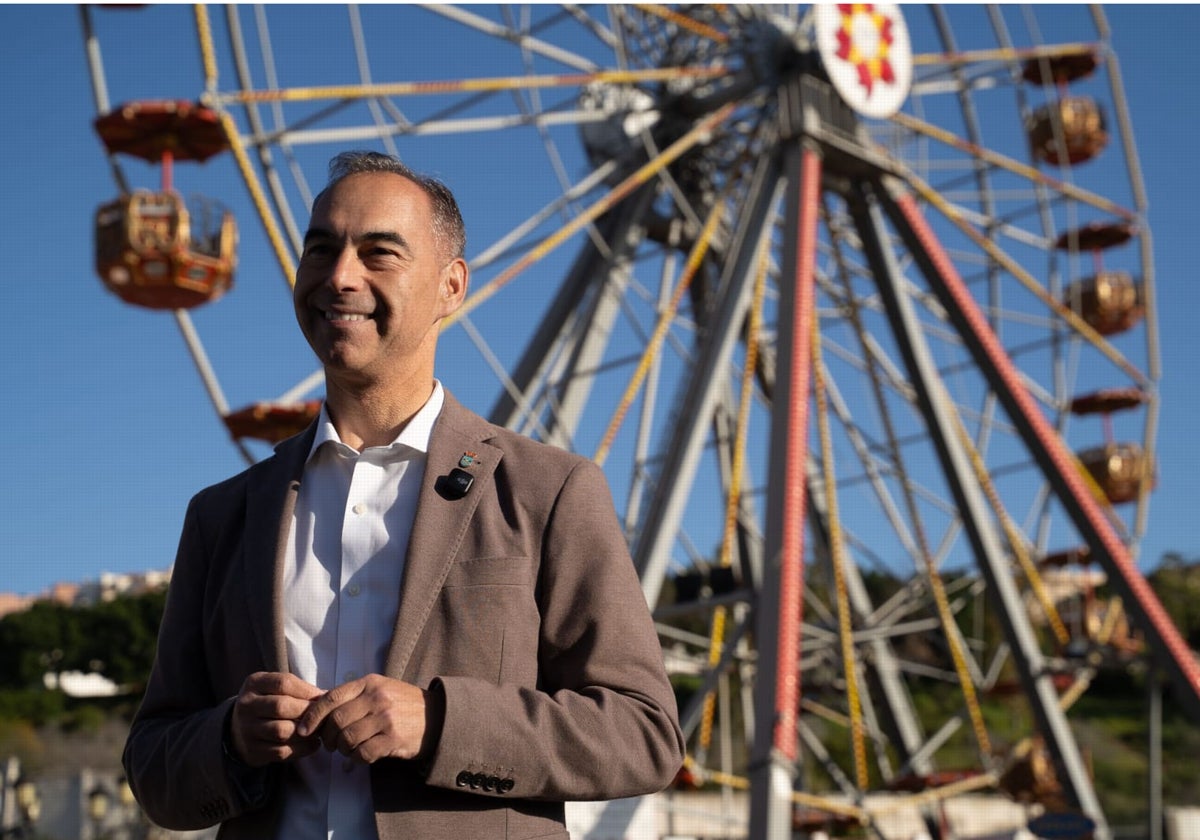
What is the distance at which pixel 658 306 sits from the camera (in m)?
16.1

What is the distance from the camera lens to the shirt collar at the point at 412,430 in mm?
1805

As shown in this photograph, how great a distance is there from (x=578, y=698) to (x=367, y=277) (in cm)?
55

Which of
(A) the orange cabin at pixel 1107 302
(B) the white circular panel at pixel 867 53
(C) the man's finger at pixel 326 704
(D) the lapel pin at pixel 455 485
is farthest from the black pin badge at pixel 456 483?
(A) the orange cabin at pixel 1107 302

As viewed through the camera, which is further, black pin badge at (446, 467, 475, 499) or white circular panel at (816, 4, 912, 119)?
white circular panel at (816, 4, 912, 119)

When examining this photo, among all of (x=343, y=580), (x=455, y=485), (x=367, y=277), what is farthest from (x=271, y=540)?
(x=367, y=277)

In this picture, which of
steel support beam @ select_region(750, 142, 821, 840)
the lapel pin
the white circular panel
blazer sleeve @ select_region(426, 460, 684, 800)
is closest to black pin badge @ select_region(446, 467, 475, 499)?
the lapel pin

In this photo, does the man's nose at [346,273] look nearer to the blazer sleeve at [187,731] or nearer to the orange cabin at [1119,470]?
the blazer sleeve at [187,731]

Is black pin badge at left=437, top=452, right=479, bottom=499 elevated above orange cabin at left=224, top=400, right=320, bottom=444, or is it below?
below

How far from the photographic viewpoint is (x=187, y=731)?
1688 mm

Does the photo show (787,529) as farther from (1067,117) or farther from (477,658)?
(477,658)

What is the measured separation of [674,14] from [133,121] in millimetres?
5952

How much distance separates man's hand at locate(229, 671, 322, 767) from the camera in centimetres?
151

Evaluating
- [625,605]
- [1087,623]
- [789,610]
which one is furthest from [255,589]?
[1087,623]

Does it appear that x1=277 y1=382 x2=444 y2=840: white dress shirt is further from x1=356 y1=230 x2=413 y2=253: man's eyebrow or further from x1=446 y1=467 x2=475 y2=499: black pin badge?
x1=356 y1=230 x2=413 y2=253: man's eyebrow
